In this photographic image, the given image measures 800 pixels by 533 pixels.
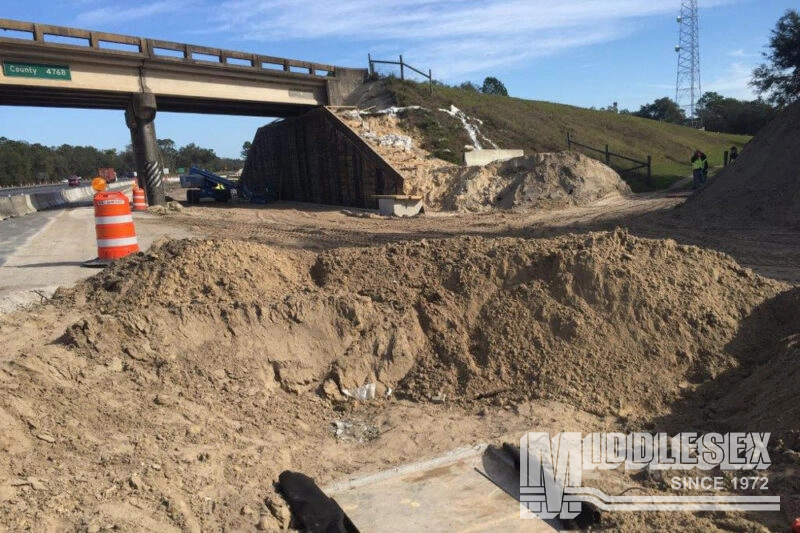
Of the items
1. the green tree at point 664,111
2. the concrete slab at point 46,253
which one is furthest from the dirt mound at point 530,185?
the green tree at point 664,111

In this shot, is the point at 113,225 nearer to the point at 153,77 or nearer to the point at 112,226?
the point at 112,226

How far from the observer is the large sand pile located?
65.5ft

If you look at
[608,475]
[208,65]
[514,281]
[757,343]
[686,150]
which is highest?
[208,65]

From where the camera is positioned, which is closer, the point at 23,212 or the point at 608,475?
the point at 608,475

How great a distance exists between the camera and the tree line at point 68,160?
81938 mm

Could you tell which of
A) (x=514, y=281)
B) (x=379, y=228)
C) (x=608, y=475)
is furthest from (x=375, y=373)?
(x=379, y=228)

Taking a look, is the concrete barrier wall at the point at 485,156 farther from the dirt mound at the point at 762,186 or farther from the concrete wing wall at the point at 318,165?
the dirt mound at the point at 762,186

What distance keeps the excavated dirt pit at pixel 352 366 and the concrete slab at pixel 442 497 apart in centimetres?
27

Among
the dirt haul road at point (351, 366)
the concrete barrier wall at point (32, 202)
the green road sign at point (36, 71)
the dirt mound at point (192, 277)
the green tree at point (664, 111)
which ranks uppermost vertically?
the green tree at point (664, 111)

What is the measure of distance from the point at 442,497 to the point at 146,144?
83.8 ft

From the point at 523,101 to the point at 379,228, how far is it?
88.9 ft

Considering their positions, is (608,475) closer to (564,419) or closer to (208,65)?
(564,419)

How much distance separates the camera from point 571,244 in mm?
6090

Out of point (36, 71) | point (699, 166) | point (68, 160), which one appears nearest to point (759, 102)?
point (699, 166)
